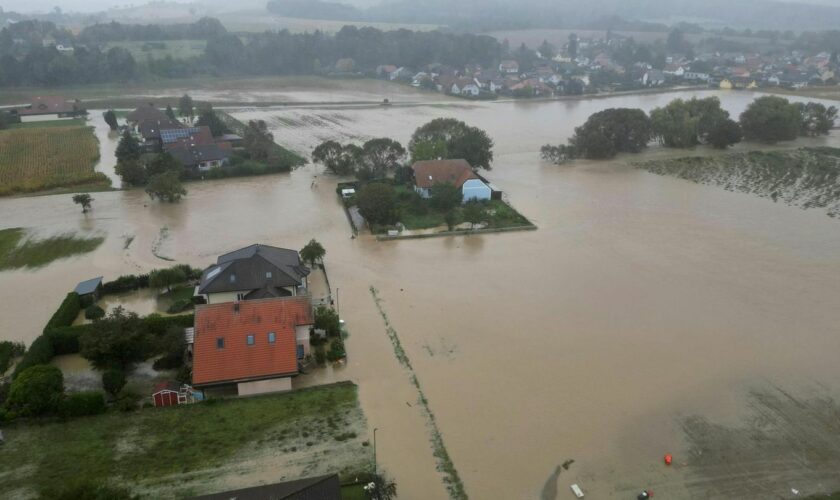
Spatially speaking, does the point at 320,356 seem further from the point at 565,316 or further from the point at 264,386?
the point at 565,316

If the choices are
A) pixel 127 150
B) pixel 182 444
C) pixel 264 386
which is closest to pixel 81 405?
pixel 182 444

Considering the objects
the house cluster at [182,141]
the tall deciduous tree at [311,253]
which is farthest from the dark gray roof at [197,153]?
the tall deciduous tree at [311,253]

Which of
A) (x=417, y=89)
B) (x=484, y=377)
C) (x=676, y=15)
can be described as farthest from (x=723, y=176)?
(x=676, y=15)

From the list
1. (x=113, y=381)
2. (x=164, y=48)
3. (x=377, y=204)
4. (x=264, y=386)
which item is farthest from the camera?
(x=164, y=48)

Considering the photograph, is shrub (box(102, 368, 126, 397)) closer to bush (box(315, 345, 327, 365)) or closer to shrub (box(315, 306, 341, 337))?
bush (box(315, 345, 327, 365))

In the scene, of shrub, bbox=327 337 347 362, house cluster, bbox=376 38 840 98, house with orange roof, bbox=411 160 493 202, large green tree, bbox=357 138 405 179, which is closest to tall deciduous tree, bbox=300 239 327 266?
A: shrub, bbox=327 337 347 362

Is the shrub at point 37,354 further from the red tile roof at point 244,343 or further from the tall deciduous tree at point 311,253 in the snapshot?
the tall deciduous tree at point 311,253

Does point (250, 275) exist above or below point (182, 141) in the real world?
below
